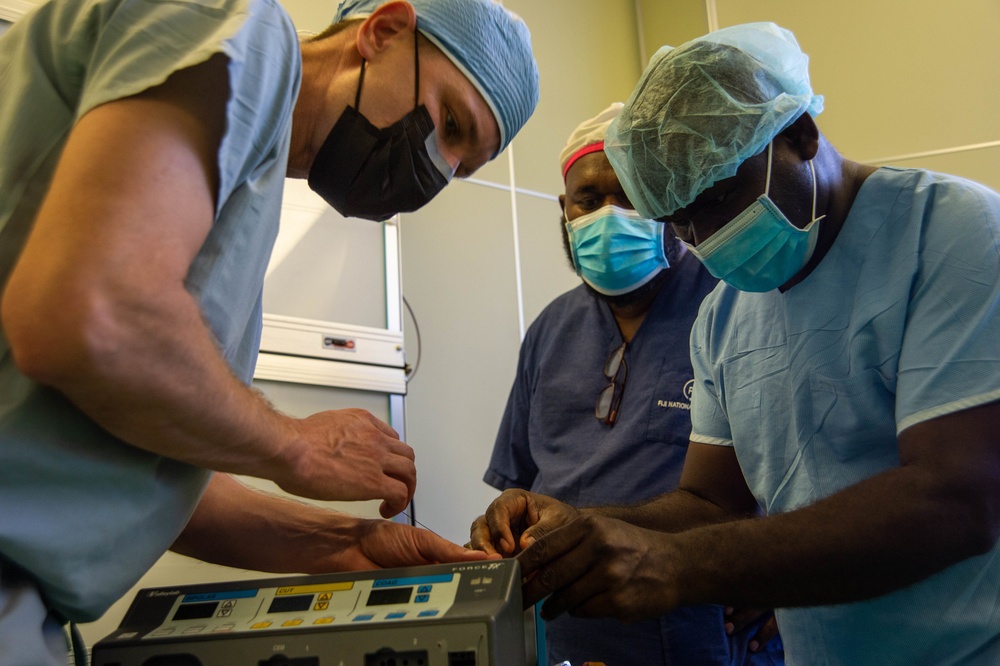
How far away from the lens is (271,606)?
96 centimetres

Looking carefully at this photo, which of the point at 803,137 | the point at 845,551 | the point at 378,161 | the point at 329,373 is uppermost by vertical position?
the point at 378,161

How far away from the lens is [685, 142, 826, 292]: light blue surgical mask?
4.48 ft

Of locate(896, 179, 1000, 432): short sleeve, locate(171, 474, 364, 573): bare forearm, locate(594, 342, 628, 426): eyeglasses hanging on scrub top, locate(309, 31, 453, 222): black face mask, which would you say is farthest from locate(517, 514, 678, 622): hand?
locate(594, 342, 628, 426): eyeglasses hanging on scrub top

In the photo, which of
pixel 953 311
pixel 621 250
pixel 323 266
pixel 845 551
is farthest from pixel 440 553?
pixel 323 266

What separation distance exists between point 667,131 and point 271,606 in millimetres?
878

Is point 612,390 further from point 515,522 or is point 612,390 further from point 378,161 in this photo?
point 378,161

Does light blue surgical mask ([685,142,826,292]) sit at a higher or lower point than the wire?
higher

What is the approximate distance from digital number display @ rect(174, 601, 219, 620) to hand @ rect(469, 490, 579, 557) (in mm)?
394

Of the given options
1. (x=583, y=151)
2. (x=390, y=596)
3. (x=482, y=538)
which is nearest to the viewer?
(x=390, y=596)

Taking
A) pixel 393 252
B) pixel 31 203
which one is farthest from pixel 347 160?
pixel 393 252

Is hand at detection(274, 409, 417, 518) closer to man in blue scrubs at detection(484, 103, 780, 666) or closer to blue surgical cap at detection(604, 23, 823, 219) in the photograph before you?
blue surgical cap at detection(604, 23, 823, 219)

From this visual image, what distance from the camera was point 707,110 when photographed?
136cm

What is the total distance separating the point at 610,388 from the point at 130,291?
4.77 ft

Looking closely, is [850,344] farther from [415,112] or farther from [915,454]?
[415,112]
